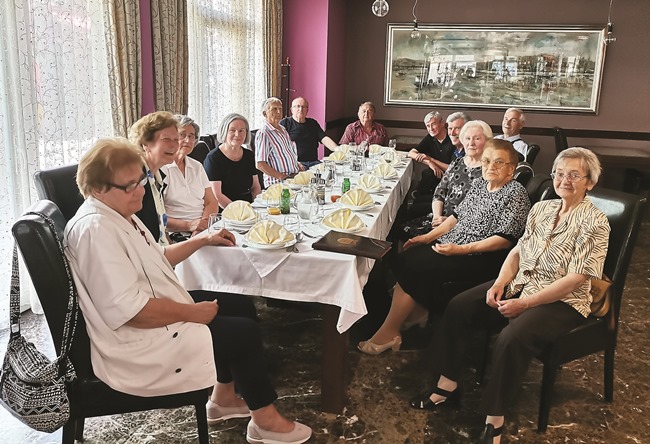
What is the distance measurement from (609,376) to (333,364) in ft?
4.11

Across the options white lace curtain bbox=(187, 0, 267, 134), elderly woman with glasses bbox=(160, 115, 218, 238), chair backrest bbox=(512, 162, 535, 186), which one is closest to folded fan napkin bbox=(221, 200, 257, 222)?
elderly woman with glasses bbox=(160, 115, 218, 238)

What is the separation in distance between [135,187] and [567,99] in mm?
6474

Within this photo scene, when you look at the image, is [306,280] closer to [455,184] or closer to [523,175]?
[455,184]

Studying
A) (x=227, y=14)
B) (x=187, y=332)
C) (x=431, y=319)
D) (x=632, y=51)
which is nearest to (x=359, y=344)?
(x=431, y=319)

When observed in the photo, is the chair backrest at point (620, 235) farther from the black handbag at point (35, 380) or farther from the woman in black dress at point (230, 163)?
the woman in black dress at point (230, 163)

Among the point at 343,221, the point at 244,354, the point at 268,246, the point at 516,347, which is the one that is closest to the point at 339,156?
the point at 343,221

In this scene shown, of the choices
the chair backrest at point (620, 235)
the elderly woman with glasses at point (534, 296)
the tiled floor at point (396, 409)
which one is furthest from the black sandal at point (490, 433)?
the chair backrest at point (620, 235)

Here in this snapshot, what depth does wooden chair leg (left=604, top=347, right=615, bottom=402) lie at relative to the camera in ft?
7.59

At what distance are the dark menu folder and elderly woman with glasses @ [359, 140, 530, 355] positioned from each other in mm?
625

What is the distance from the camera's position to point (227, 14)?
514cm

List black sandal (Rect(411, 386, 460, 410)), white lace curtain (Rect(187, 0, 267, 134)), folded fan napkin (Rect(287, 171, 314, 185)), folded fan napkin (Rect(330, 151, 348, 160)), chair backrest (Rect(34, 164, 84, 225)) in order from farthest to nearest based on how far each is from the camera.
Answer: white lace curtain (Rect(187, 0, 267, 134))
folded fan napkin (Rect(330, 151, 348, 160))
folded fan napkin (Rect(287, 171, 314, 185))
black sandal (Rect(411, 386, 460, 410))
chair backrest (Rect(34, 164, 84, 225))

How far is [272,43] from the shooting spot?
6.12 meters

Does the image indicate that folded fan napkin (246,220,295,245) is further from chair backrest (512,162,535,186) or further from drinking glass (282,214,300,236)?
chair backrest (512,162,535,186)

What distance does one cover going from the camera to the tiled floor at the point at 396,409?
2.09 m
